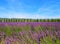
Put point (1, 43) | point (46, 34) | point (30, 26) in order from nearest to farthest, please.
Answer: point (1, 43) → point (46, 34) → point (30, 26)

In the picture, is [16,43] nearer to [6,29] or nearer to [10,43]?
[10,43]

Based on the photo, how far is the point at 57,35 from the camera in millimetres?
4270

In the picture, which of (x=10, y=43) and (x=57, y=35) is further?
(x=57, y=35)

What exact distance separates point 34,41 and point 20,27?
554 cm

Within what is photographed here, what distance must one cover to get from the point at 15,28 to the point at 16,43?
211 inches

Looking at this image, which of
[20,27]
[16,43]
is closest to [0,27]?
[20,27]

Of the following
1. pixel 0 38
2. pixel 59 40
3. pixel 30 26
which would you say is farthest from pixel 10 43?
pixel 30 26

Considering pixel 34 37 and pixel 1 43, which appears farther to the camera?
pixel 1 43

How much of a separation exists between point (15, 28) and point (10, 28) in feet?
0.82

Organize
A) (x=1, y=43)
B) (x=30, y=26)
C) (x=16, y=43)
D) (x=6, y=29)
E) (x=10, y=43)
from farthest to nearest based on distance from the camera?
(x=30, y=26) < (x=6, y=29) < (x=1, y=43) < (x=16, y=43) < (x=10, y=43)

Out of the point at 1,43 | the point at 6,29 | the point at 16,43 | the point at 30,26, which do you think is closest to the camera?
the point at 16,43

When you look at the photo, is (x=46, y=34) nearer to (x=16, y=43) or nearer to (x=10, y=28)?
(x=16, y=43)

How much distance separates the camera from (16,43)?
358 cm

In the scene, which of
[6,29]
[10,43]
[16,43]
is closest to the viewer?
[10,43]
